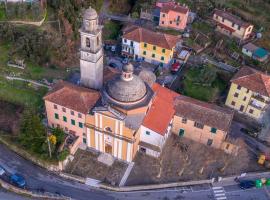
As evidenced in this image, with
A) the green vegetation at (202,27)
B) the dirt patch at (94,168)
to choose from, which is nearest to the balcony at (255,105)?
the green vegetation at (202,27)

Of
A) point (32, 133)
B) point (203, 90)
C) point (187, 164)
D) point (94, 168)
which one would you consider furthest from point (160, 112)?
point (32, 133)

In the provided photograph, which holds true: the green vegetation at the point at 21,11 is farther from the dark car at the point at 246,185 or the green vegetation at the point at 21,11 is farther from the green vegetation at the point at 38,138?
the dark car at the point at 246,185

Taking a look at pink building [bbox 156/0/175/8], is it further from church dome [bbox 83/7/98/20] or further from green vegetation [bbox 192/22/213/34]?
church dome [bbox 83/7/98/20]

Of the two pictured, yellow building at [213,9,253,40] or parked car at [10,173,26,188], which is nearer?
parked car at [10,173,26,188]

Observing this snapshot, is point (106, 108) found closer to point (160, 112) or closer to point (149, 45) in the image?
point (160, 112)

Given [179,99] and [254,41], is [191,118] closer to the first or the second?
[179,99]

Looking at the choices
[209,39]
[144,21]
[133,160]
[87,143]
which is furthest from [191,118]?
[144,21]

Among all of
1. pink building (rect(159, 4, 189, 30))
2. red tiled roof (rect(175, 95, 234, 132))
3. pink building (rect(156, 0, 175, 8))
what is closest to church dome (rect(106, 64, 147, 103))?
red tiled roof (rect(175, 95, 234, 132))
